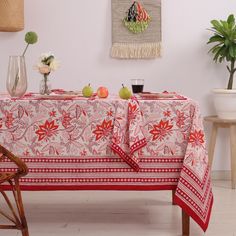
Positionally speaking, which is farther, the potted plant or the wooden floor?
the potted plant

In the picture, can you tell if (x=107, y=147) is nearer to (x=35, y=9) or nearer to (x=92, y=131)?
(x=92, y=131)

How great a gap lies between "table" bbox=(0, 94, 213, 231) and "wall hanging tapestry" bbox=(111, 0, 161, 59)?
4.97 ft

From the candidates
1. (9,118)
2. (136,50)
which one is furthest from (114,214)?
(136,50)

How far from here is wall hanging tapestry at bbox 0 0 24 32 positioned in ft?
14.0

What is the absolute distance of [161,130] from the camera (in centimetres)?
312

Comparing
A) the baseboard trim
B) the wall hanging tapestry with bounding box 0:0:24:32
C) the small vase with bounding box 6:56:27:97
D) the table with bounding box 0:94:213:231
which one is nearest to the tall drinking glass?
the table with bounding box 0:94:213:231

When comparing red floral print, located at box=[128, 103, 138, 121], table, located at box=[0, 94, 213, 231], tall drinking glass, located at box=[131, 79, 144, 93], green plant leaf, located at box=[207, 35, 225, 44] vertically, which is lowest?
table, located at box=[0, 94, 213, 231]

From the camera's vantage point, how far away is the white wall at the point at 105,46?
4605mm

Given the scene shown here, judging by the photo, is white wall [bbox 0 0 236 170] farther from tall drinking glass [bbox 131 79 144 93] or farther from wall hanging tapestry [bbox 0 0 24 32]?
tall drinking glass [bbox 131 79 144 93]

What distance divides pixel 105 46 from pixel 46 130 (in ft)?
5.46

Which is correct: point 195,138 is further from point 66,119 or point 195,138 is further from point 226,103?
point 226,103

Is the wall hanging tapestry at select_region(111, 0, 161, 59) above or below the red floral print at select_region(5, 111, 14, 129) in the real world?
above

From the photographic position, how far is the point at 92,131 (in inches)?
123

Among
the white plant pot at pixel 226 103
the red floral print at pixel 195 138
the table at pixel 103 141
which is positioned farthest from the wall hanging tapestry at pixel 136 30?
the red floral print at pixel 195 138
